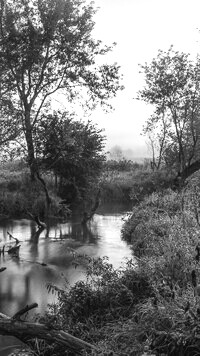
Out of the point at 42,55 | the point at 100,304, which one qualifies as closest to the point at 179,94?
the point at 42,55

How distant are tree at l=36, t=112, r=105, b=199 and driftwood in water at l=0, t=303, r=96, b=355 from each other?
19322 mm

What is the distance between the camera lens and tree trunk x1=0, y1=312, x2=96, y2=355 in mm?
5980

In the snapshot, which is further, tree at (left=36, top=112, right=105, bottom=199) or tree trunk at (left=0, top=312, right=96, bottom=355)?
tree at (left=36, top=112, right=105, bottom=199)

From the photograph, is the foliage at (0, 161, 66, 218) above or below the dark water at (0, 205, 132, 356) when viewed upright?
above

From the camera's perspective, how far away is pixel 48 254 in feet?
49.3

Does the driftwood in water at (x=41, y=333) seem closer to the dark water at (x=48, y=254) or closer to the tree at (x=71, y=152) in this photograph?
the dark water at (x=48, y=254)

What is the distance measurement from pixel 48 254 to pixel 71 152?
40.6 ft

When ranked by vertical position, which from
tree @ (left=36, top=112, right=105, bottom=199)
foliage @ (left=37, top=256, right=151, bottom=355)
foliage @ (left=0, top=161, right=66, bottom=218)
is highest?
tree @ (left=36, top=112, right=105, bottom=199)

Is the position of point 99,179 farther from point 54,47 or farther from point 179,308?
point 179,308

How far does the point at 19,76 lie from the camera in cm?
2688

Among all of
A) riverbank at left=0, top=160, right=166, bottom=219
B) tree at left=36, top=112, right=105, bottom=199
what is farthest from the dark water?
tree at left=36, top=112, right=105, bottom=199

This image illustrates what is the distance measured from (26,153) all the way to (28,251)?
1184 cm

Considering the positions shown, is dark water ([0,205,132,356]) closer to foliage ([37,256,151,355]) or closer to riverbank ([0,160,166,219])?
foliage ([37,256,151,355])

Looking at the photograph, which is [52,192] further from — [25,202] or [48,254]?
[48,254]
